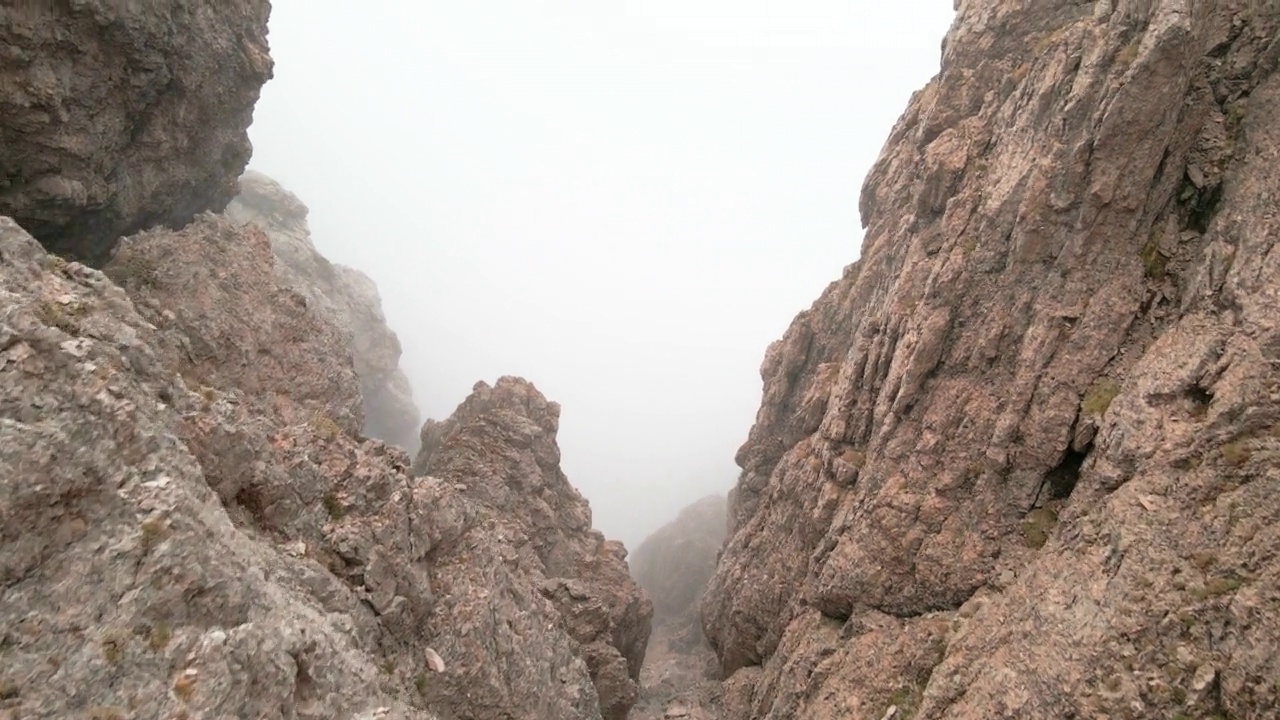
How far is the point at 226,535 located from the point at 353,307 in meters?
71.7

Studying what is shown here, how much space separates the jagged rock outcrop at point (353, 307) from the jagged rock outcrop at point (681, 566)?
134ft

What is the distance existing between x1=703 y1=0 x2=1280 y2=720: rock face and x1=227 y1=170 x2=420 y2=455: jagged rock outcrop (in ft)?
201

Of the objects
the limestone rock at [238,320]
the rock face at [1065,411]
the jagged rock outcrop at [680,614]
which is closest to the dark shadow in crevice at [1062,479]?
the rock face at [1065,411]

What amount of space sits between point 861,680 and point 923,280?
2181 cm

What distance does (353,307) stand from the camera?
82000mm

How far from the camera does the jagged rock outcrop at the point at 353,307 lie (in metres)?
72.9

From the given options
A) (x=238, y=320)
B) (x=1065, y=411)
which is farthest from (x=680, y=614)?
(x=238, y=320)

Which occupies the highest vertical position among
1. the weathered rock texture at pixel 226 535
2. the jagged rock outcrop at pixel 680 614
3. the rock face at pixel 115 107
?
the rock face at pixel 115 107

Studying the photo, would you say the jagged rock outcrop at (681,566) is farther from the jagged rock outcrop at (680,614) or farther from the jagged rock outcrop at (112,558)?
the jagged rock outcrop at (112,558)

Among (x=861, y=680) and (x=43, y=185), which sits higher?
(x=43, y=185)

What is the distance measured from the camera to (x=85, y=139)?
27.0 metres

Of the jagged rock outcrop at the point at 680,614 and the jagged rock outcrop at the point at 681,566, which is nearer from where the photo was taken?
the jagged rock outcrop at the point at 680,614

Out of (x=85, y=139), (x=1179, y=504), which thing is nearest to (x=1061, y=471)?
(x=1179, y=504)

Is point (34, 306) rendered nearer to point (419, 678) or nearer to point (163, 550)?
point (163, 550)
